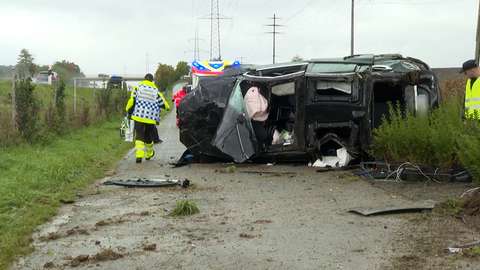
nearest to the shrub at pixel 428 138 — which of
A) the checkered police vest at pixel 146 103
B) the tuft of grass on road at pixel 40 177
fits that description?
the tuft of grass on road at pixel 40 177

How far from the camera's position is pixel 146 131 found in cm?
1341

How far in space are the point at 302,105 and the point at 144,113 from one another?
3841 mm

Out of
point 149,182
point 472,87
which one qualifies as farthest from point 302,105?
point 149,182

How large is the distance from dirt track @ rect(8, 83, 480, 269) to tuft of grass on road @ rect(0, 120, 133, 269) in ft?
0.69

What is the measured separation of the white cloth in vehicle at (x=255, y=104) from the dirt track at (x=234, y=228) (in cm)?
212

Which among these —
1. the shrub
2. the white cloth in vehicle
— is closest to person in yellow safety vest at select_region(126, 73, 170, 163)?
the white cloth in vehicle

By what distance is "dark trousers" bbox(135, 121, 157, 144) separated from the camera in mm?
13268

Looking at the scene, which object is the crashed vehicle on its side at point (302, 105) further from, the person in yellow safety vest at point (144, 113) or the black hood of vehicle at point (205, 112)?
the person in yellow safety vest at point (144, 113)

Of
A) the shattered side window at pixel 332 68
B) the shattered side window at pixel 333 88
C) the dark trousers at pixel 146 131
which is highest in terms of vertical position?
the shattered side window at pixel 332 68

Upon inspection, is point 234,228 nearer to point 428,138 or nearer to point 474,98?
point 428,138

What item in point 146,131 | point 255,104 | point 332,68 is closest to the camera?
point 332,68

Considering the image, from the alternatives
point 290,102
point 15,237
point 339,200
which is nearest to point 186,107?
point 290,102

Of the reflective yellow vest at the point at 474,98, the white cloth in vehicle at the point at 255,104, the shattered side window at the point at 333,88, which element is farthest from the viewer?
Result: the white cloth in vehicle at the point at 255,104

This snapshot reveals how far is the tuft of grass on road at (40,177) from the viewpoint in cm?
640
